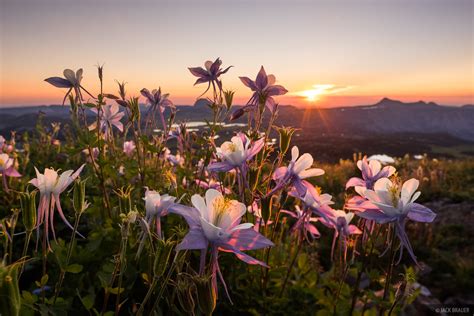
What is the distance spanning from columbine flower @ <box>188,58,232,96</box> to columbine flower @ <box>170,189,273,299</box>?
125cm

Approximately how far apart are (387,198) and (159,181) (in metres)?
2.24

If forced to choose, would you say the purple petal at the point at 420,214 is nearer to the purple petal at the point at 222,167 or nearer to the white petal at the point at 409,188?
the white petal at the point at 409,188

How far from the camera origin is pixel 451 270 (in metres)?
5.09

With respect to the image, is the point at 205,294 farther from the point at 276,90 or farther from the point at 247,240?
the point at 276,90

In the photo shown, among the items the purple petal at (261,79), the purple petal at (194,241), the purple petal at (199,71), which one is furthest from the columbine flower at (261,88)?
the purple petal at (194,241)

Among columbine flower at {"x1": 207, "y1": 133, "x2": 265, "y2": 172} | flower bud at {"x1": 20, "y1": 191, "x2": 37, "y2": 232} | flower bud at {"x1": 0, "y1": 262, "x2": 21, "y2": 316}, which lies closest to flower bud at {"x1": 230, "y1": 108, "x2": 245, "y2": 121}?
columbine flower at {"x1": 207, "y1": 133, "x2": 265, "y2": 172}

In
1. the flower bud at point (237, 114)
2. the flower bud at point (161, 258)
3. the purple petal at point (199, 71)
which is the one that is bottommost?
the flower bud at point (161, 258)

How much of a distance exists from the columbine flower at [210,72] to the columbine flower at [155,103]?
0.41 m

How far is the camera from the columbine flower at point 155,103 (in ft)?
8.77

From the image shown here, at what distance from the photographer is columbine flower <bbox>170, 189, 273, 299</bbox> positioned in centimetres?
108

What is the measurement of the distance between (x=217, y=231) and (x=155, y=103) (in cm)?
181

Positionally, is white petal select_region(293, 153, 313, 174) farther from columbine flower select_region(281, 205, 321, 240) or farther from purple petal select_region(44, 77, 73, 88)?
purple petal select_region(44, 77, 73, 88)

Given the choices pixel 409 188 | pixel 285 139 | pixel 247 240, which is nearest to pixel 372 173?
pixel 409 188

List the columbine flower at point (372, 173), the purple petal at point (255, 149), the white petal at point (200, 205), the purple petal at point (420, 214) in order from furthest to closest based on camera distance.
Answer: the columbine flower at point (372, 173) < the purple petal at point (255, 149) < the purple petal at point (420, 214) < the white petal at point (200, 205)
